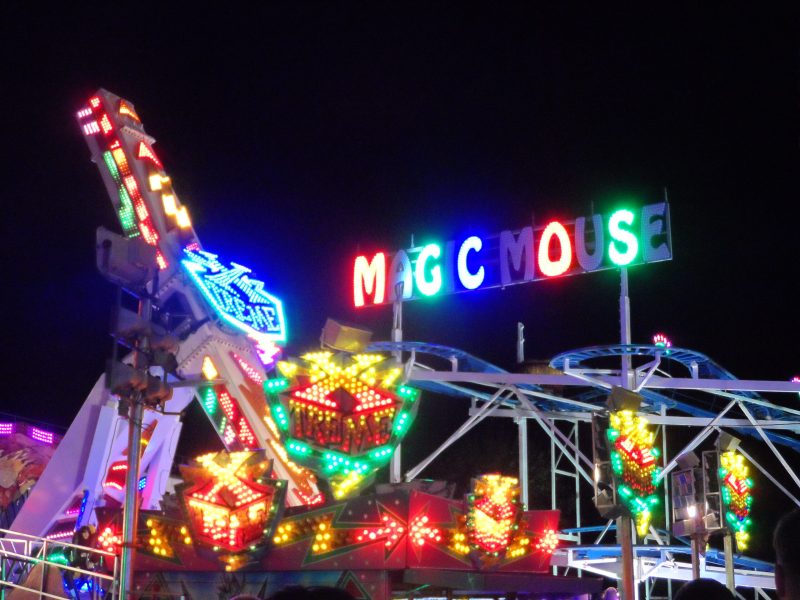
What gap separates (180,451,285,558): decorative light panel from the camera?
48.3ft

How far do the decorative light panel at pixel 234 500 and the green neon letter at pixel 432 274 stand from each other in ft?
37.4

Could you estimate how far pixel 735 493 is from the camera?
19547 mm

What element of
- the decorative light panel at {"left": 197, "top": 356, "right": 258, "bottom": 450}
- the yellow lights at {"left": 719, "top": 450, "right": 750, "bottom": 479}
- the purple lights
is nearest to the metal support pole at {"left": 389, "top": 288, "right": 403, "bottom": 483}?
the decorative light panel at {"left": 197, "top": 356, "right": 258, "bottom": 450}

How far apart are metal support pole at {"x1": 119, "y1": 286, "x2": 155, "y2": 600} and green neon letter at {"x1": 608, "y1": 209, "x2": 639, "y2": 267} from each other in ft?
42.8

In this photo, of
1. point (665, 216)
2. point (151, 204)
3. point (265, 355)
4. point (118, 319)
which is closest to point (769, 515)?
point (665, 216)

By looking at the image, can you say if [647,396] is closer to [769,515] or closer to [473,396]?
[473,396]

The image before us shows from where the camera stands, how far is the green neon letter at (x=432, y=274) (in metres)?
25.7

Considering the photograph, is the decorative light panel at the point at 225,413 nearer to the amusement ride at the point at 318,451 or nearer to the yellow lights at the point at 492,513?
the amusement ride at the point at 318,451

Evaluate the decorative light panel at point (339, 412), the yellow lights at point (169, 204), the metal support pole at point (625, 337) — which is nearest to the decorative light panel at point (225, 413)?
the yellow lights at point (169, 204)

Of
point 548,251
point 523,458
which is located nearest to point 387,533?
point 548,251

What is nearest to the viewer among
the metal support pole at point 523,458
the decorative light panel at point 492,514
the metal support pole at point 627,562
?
the metal support pole at point 627,562

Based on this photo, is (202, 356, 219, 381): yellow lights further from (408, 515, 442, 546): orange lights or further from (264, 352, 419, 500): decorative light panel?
(408, 515, 442, 546): orange lights

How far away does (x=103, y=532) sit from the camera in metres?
17.6

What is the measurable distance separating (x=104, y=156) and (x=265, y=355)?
18.4ft
